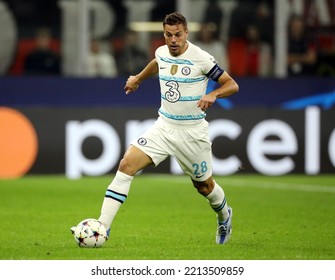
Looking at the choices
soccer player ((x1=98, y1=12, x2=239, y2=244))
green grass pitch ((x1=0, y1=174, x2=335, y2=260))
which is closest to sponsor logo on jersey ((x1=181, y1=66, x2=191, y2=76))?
soccer player ((x1=98, y1=12, x2=239, y2=244))

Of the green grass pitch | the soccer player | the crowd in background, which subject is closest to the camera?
the green grass pitch

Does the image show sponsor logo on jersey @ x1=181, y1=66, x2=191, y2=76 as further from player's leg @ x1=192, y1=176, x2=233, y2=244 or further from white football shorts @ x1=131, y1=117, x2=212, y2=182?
player's leg @ x1=192, y1=176, x2=233, y2=244

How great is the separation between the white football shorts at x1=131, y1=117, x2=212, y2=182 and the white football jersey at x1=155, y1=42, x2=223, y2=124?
99mm

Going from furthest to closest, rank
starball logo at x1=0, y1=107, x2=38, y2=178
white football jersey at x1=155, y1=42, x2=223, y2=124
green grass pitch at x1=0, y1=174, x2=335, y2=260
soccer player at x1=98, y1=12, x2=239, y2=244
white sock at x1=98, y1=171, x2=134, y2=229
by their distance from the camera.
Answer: starball logo at x1=0, y1=107, x2=38, y2=178 < white football jersey at x1=155, y1=42, x2=223, y2=124 < soccer player at x1=98, y1=12, x2=239, y2=244 < white sock at x1=98, y1=171, x2=134, y2=229 < green grass pitch at x1=0, y1=174, x2=335, y2=260

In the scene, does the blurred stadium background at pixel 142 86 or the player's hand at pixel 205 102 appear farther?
the blurred stadium background at pixel 142 86

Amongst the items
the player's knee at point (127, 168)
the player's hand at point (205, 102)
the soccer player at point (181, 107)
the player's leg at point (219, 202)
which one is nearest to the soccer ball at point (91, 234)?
the player's knee at point (127, 168)

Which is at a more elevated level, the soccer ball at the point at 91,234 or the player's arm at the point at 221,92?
the player's arm at the point at 221,92

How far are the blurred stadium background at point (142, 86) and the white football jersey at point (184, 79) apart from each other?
29.9 ft

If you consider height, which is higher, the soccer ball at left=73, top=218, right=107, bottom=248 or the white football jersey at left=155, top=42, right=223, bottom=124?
the white football jersey at left=155, top=42, right=223, bottom=124

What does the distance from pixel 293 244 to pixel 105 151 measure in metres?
9.34

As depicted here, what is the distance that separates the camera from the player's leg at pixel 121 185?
35.8 feet

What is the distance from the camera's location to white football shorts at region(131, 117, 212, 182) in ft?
37.0

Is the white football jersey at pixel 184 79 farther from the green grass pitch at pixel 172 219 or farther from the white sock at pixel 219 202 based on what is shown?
the green grass pitch at pixel 172 219
